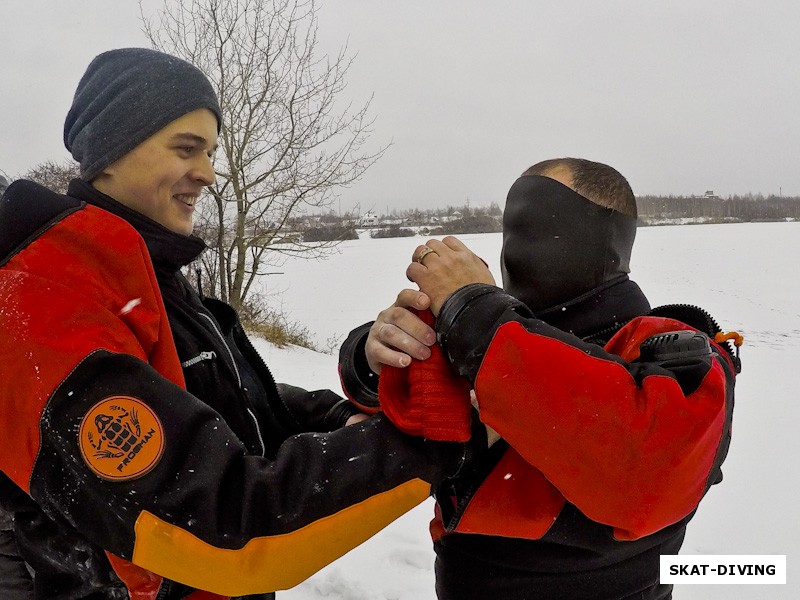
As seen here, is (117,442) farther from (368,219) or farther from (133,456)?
(368,219)

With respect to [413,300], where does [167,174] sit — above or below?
above

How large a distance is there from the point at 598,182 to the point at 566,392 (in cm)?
78

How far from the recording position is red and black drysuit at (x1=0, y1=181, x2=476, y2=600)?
83 centimetres

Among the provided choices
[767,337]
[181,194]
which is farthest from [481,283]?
[767,337]

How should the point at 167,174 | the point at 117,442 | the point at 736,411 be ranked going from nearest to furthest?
the point at 117,442 → the point at 167,174 → the point at 736,411

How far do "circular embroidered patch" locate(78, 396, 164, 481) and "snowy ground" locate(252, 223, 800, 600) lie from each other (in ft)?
8.42

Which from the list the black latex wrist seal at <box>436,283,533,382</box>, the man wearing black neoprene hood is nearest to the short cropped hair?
the man wearing black neoprene hood

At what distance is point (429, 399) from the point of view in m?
1.00

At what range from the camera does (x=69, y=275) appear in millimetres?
923

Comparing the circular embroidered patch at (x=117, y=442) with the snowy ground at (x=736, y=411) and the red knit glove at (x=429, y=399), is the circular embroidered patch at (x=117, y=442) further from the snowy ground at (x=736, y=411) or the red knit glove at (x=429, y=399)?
the snowy ground at (x=736, y=411)

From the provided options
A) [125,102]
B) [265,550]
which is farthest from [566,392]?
[125,102]

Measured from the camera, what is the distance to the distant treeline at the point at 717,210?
52.9 m

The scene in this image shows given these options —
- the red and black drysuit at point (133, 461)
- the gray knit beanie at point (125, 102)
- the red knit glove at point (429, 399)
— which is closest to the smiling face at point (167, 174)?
the gray knit beanie at point (125, 102)

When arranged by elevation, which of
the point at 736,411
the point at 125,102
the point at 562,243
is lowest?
the point at 736,411
